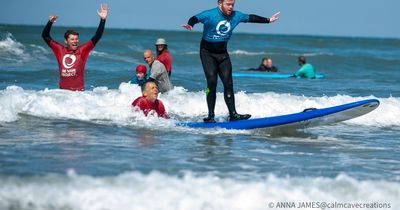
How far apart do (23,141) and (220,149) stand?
7.88ft

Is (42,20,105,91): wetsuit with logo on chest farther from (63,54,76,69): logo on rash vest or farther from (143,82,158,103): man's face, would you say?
(143,82,158,103): man's face

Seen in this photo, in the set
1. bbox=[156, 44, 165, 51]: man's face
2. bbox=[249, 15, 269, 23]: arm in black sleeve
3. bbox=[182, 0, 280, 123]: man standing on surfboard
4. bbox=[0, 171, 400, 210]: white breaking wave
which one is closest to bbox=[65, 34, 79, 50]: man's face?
bbox=[182, 0, 280, 123]: man standing on surfboard

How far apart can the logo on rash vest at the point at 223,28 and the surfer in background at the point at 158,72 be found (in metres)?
3.13

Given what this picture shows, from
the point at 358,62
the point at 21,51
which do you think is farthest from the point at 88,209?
the point at 358,62

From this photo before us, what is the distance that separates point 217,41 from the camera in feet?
32.7

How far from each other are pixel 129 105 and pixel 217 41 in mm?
3759

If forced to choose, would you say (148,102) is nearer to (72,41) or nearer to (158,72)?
(72,41)

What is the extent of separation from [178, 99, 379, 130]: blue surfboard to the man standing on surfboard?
251 millimetres

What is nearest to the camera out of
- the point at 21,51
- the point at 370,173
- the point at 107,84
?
the point at 370,173

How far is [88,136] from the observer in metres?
9.69

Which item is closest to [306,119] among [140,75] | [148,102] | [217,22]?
[217,22]

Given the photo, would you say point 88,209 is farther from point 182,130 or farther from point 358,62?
point 358,62

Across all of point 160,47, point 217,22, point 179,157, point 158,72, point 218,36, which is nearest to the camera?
point 179,157

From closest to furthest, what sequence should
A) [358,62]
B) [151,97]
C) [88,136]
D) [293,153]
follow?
[293,153] < [88,136] < [151,97] < [358,62]
